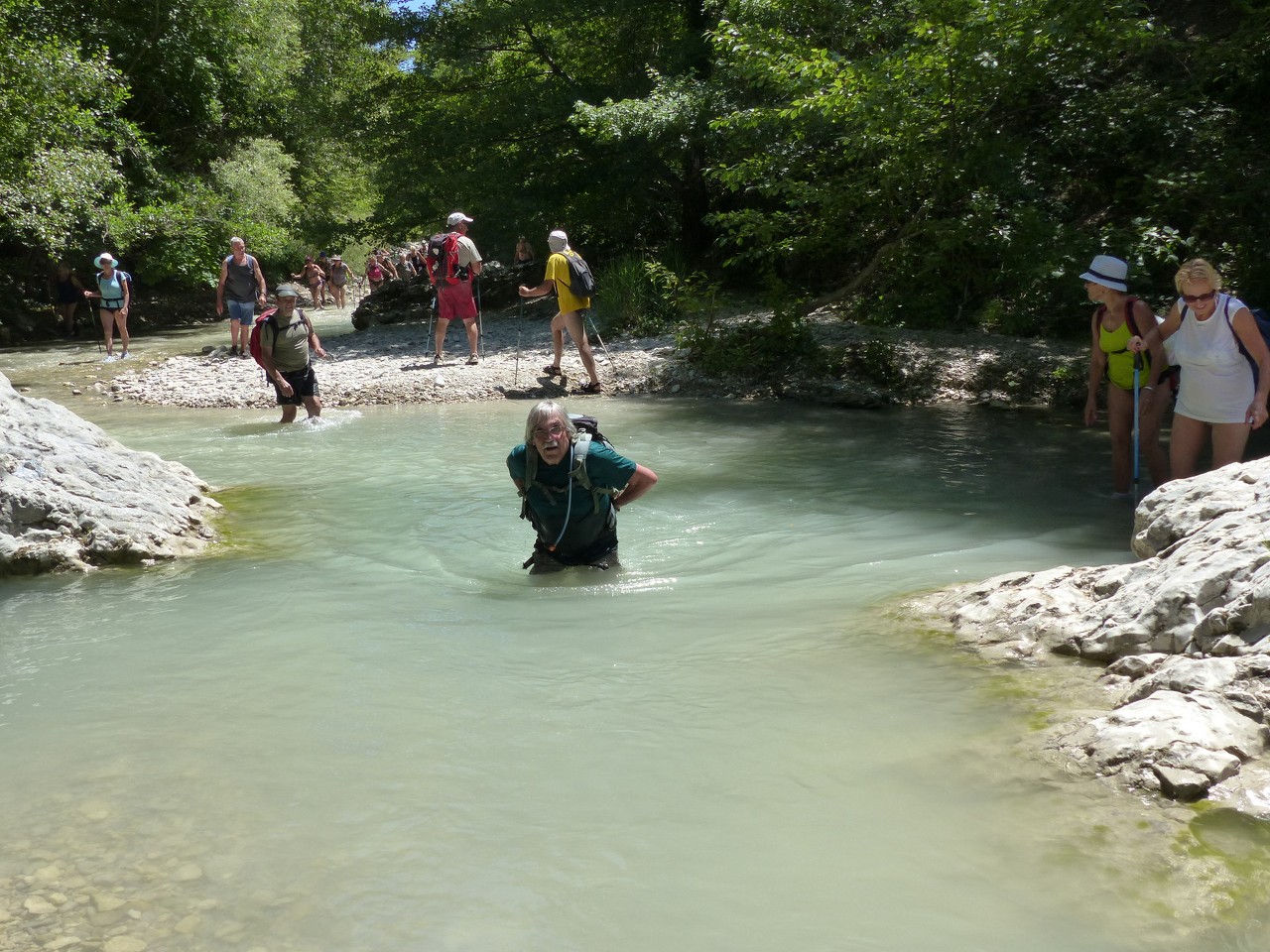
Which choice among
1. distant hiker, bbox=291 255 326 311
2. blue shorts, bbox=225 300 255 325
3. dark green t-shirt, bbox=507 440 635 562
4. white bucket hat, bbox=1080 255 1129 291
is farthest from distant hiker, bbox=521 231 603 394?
distant hiker, bbox=291 255 326 311

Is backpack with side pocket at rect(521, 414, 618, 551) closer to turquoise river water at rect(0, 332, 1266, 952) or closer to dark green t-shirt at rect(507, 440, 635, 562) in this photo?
dark green t-shirt at rect(507, 440, 635, 562)

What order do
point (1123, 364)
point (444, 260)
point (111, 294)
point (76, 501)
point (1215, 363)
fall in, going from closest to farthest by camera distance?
point (1215, 363) < point (76, 501) < point (1123, 364) < point (444, 260) < point (111, 294)

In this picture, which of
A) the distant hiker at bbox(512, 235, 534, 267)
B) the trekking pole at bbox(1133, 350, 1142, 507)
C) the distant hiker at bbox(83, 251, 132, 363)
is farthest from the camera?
the distant hiker at bbox(512, 235, 534, 267)

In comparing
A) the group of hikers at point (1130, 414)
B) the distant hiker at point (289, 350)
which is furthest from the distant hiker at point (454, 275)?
the group of hikers at point (1130, 414)

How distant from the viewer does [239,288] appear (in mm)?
17750

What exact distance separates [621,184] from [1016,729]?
18.5 metres

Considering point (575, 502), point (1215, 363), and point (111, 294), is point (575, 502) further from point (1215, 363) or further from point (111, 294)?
point (111, 294)

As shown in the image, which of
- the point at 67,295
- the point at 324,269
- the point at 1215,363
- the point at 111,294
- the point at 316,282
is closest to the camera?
the point at 1215,363

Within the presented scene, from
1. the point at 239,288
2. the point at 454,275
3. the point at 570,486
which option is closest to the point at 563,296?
the point at 454,275

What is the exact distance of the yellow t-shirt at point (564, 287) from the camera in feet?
45.8

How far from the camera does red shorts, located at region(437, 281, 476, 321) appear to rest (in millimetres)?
16016

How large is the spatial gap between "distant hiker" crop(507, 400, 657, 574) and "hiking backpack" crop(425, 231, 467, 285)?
9878 mm

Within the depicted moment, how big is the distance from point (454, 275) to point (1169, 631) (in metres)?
12.7

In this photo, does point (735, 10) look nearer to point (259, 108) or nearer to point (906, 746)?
point (906, 746)
